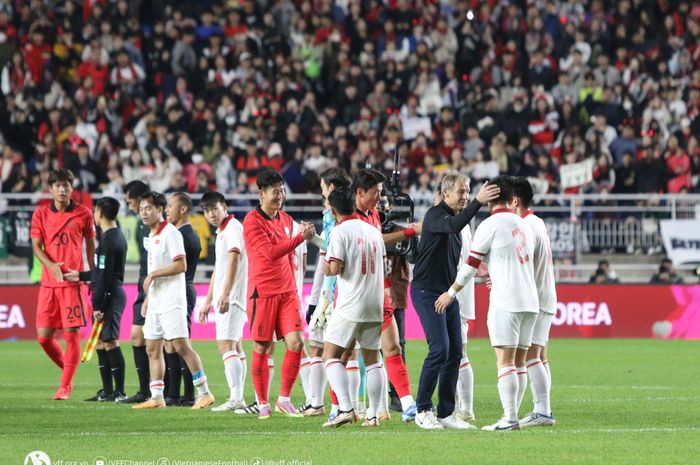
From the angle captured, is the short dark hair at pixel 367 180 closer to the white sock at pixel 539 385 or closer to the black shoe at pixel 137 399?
the white sock at pixel 539 385

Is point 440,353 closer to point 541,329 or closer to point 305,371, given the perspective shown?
point 541,329

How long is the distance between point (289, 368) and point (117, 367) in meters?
2.99

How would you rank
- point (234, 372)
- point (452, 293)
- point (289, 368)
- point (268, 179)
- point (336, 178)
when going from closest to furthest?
point (452, 293) → point (336, 178) → point (268, 179) → point (289, 368) → point (234, 372)

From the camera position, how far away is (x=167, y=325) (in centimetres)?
1355

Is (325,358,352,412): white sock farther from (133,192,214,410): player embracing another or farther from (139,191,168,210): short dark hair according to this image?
(139,191,168,210): short dark hair

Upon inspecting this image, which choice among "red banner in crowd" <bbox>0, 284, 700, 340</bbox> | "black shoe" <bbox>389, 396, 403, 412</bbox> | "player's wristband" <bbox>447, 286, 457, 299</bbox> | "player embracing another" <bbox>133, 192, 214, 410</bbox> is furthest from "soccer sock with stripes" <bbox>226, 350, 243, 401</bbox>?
"red banner in crowd" <bbox>0, 284, 700, 340</bbox>

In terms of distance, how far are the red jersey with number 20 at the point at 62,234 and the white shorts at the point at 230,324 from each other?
2.52 m

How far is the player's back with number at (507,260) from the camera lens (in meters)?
11.2

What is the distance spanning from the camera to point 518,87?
30.3 m

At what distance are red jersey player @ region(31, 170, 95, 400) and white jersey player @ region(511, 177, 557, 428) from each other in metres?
5.76

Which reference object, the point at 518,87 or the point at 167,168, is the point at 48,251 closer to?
the point at 167,168

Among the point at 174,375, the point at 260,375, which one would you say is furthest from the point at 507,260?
the point at 174,375

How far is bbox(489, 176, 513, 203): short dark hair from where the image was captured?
11133mm

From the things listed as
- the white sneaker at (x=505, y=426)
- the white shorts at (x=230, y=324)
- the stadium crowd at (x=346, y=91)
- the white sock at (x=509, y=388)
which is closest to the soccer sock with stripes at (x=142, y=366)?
the white shorts at (x=230, y=324)
